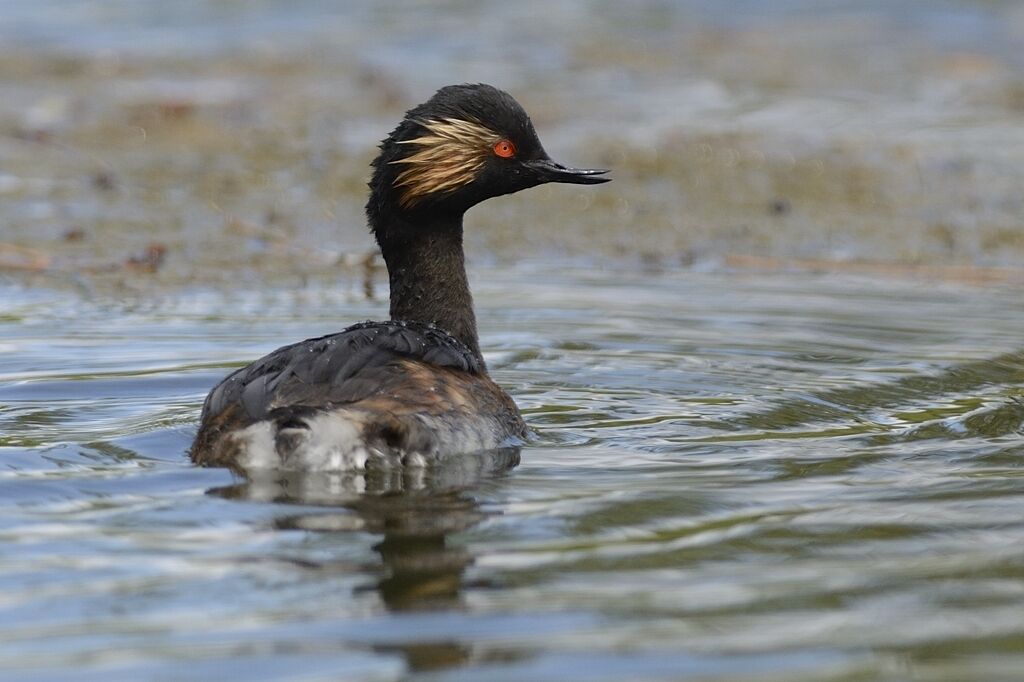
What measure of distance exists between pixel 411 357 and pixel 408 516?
101 centimetres

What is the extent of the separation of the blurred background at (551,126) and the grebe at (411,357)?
3.09 m

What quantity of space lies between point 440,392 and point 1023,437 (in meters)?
2.05

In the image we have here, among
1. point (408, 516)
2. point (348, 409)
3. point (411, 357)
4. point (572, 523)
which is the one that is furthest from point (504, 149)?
point (572, 523)

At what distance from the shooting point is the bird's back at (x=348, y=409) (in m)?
5.68

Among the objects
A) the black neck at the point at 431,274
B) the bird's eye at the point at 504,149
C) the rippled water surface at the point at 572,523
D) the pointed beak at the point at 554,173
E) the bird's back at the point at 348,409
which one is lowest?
the rippled water surface at the point at 572,523

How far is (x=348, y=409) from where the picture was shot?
5.74 metres

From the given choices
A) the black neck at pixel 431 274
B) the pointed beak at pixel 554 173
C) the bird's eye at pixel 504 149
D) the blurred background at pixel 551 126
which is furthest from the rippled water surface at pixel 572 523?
the blurred background at pixel 551 126

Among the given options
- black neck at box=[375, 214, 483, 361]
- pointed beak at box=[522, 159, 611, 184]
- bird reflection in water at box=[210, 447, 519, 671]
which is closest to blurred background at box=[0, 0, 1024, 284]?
black neck at box=[375, 214, 483, 361]

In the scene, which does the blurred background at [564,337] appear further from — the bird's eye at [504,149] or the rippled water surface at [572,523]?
the bird's eye at [504,149]

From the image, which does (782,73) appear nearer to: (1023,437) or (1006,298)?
(1006,298)

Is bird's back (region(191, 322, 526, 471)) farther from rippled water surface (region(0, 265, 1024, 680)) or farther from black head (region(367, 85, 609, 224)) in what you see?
black head (region(367, 85, 609, 224))

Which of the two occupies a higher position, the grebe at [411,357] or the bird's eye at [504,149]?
the bird's eye at [504,149]

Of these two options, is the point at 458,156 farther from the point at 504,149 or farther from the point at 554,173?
the point at 554,173

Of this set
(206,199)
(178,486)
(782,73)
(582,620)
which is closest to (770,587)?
(582,620)
